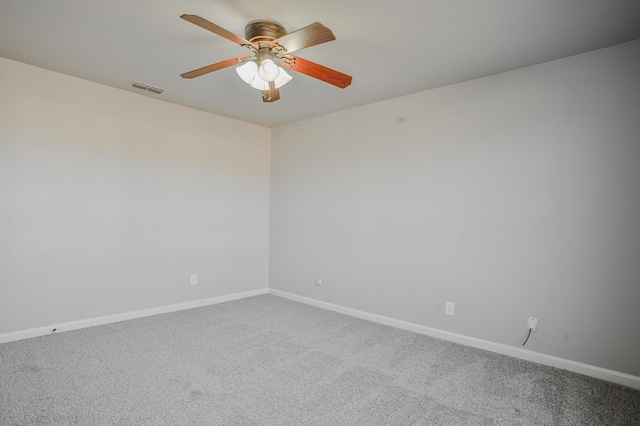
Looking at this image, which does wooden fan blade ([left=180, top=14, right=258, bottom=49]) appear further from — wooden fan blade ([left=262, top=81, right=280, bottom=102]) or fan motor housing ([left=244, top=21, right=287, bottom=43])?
wooden fan blade ([left=262, top=81, right=280, bottom=102])

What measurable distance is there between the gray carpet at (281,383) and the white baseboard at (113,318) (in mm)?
117

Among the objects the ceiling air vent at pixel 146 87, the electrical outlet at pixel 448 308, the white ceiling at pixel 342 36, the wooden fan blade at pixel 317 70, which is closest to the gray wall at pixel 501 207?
the electrical outlet at pixel 448 308

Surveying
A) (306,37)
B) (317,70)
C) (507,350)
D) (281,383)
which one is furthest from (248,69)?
(507,350)

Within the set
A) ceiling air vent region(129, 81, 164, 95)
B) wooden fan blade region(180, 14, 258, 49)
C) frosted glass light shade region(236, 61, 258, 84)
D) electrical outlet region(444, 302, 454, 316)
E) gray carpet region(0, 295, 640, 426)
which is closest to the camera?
wooden fan blade region(180, 14, 258, 49)

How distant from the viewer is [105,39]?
2.48m

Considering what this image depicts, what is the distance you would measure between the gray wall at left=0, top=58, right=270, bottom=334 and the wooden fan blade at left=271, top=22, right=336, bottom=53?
242 cm

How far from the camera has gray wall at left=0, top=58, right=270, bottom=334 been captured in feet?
9.89

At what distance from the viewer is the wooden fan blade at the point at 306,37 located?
1758mm

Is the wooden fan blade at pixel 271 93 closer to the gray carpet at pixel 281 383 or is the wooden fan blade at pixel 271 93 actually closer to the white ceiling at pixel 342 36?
the white ceiling at pixel 342 36

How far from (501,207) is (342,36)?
1946 mm

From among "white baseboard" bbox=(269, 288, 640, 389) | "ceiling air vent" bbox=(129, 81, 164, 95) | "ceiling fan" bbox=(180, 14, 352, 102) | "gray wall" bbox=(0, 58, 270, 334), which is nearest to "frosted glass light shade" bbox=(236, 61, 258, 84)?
"ceiling fan" bbox=(180, 14, 352, 102)

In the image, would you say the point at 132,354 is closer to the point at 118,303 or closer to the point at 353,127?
the point at 118,303

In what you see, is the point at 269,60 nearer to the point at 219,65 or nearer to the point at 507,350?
the point at 219,65

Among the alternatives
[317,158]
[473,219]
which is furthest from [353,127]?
[473,219]
